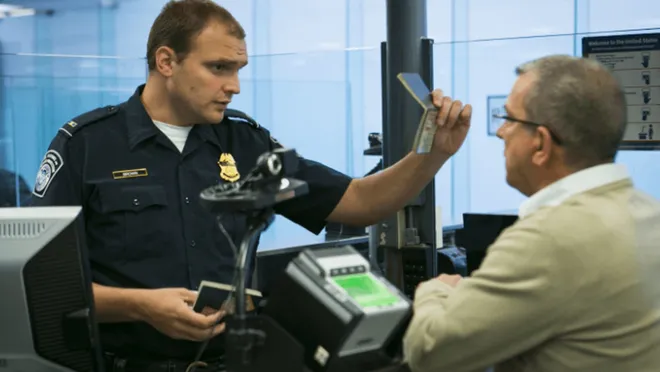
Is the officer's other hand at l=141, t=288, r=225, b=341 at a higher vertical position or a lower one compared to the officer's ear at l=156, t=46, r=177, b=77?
lower

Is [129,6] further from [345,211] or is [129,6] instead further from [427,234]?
[345,211]

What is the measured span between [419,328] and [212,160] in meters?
0.92

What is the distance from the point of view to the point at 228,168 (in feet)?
7.57

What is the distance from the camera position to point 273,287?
148 cm

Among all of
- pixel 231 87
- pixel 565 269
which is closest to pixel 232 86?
pixel 231 87

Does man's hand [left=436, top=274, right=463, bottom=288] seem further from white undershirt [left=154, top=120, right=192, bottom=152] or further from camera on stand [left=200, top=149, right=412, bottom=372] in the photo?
white undershirt [left=154, top=120, right=192, bottom=152]

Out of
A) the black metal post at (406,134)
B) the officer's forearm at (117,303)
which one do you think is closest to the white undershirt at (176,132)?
the officer's forearm at (117,303)

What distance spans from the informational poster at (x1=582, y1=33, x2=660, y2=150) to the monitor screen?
2280mm

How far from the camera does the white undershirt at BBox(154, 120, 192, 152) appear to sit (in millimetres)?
2273

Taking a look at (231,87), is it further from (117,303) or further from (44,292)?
(44,292)

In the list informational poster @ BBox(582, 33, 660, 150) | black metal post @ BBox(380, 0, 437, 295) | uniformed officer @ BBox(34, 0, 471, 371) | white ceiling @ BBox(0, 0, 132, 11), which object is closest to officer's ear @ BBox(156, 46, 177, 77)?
uniformed officer @ BBox(34, 0, 471, 371)

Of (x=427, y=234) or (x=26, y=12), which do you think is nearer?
(x=427, y=234)

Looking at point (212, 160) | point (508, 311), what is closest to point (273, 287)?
point (508, 311)

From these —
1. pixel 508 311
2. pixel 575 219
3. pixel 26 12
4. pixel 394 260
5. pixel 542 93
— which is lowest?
pixel 394 260
